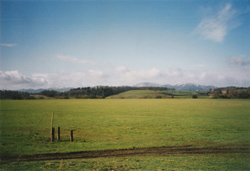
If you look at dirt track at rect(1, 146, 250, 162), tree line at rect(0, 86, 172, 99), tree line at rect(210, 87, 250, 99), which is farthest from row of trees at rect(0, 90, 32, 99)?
tree line at rect(210, 87, 250, 99)

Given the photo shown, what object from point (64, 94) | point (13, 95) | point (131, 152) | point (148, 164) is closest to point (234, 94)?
point (131, 152)

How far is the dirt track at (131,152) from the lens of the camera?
43.5 feet

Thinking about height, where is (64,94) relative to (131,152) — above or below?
above

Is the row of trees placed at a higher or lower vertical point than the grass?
higher

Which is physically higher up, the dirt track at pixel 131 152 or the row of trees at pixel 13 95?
the row of trees at pixel 13 95

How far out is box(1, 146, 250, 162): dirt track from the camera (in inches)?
522

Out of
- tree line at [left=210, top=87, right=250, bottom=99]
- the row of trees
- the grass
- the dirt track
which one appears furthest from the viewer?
the row of trees

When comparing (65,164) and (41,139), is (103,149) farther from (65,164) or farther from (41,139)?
(41,139)

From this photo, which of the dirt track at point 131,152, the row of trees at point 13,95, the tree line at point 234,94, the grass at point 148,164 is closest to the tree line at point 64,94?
the row of trees at point 13,95

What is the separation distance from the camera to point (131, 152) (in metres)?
14.5

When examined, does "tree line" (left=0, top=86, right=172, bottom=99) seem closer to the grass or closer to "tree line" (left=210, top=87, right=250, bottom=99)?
"tree line" (left=210, top=87, right=250, bottom=99)

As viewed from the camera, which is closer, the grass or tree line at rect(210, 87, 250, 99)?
the grass

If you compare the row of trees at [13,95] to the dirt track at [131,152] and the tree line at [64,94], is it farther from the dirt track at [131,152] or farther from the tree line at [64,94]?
the dirt track at [131,152]

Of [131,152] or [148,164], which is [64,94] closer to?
[131,152]
